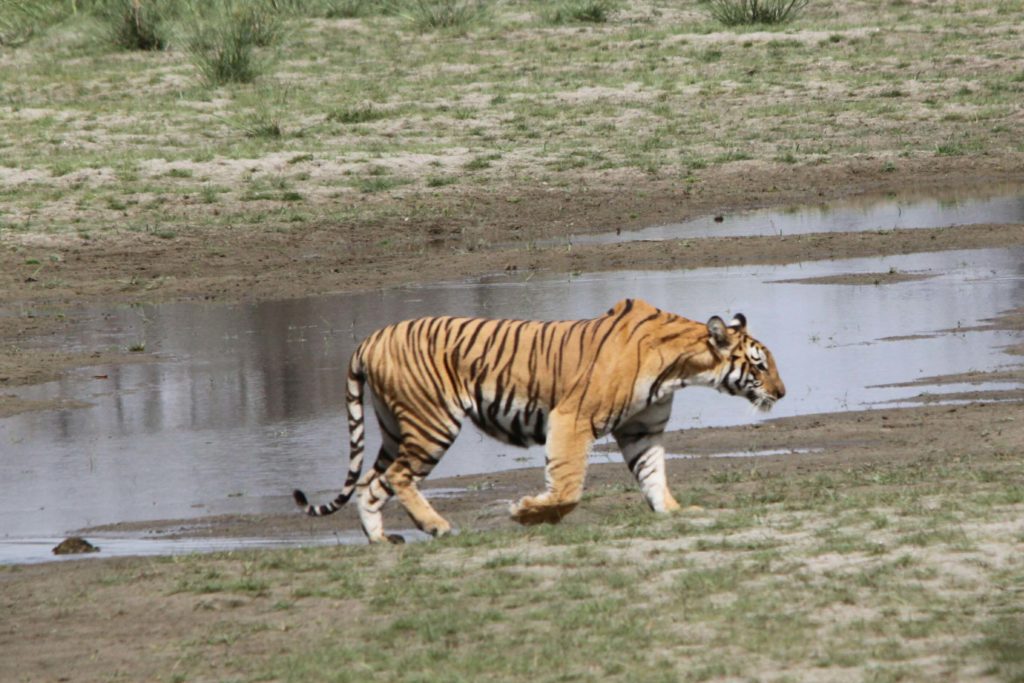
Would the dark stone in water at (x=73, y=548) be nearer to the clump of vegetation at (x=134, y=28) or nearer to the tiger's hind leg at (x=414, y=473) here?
the tiger's hind leg at (x=414, y=473)

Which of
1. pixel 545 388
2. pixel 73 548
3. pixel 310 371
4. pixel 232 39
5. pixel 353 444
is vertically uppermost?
pixel 232 39

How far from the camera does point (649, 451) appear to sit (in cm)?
919

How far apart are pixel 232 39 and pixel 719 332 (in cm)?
2113

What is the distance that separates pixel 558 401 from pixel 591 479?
5.33ft

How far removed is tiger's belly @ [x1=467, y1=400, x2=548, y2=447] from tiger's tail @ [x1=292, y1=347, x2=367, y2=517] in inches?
22.0

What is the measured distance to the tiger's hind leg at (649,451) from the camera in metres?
9.07

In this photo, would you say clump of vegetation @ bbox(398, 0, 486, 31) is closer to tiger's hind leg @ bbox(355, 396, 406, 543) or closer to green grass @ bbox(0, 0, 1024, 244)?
green grass @ bbox(0, 0, 1024, 244)

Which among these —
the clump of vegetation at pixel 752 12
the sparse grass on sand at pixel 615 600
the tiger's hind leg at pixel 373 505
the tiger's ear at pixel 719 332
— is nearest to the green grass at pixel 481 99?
the clump of vegetation at pixel 752 12

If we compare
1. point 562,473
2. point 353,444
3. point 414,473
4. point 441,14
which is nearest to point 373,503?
point 414,473

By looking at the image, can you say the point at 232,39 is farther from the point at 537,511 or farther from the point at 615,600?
the point at 615,600

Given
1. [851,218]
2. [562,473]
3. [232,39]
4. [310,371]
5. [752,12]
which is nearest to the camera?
[562,473]

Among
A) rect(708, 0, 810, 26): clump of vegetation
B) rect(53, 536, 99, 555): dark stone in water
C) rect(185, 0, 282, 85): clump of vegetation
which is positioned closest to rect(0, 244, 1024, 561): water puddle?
rect(53, 536, 99, 555): dark stone in water

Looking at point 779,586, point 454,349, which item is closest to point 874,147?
point 454,349

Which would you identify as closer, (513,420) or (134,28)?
(513,420)
